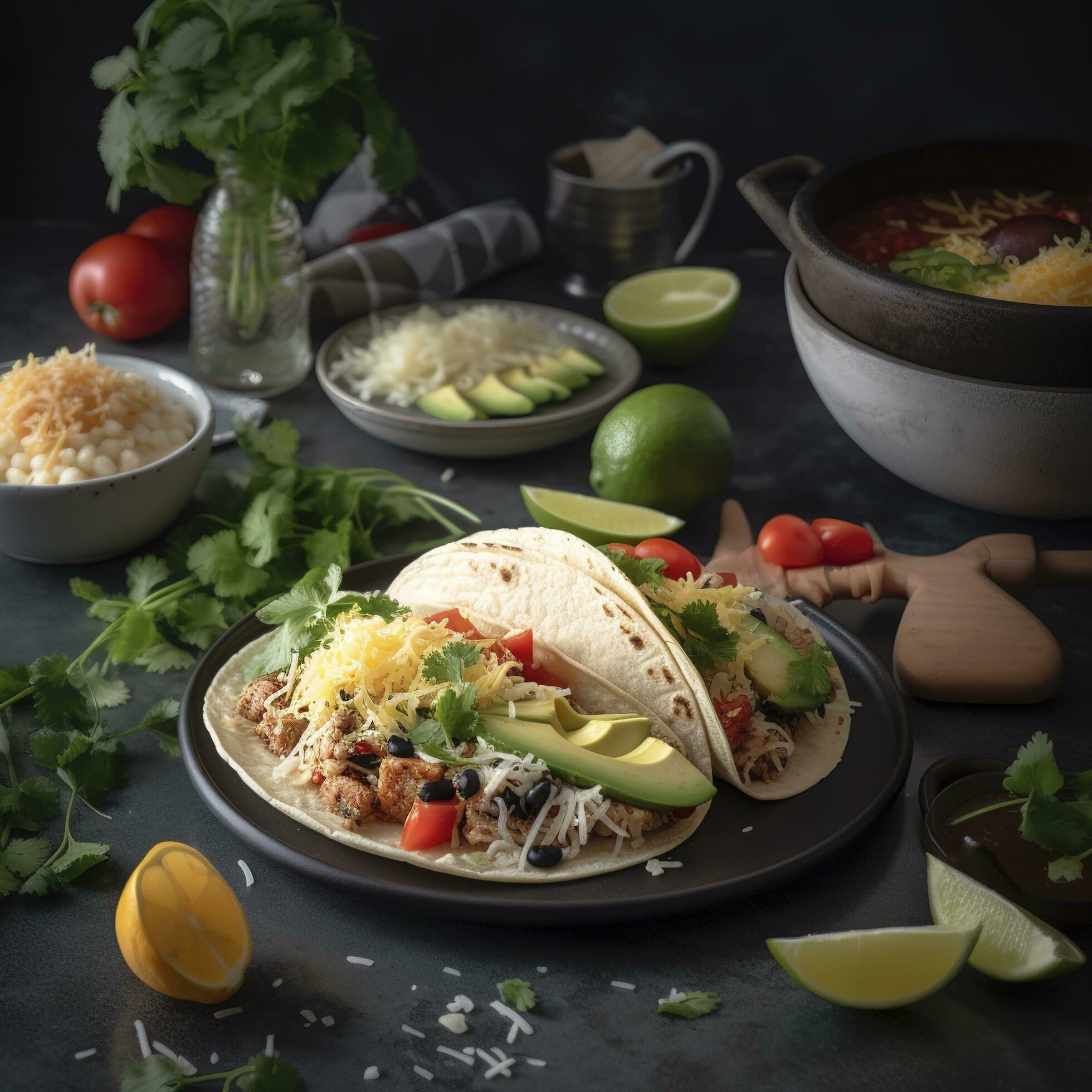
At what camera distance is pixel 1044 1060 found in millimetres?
1702

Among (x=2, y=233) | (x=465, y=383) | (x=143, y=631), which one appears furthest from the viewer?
(x=2, y=233)

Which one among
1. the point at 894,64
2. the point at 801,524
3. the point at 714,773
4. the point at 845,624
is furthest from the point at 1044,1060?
the point at 894,64

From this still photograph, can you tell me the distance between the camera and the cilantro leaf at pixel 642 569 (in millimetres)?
2324

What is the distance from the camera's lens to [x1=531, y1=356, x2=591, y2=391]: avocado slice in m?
3.56

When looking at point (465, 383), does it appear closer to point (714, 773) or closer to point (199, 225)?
point (199, 225)

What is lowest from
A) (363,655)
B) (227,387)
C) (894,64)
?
(227,387)

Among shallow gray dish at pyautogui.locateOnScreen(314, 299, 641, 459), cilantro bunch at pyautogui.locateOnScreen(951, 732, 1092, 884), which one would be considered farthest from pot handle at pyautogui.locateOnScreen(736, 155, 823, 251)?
cilantro bunch at pyautogui.locateOnScreen(951, 732, 1092, 884)

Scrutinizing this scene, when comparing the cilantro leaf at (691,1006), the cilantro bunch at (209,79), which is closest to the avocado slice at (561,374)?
the cilantro bunch at (209,79)

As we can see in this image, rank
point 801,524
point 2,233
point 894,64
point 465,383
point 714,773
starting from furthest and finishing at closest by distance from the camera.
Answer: point 2,233
point 894,64
point 465,383
point 801,524
point 714,773

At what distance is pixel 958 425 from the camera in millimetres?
2678

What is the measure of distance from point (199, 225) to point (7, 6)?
5.16 feet

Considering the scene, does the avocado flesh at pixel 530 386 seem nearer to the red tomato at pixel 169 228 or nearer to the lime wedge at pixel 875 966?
the red tomato at pixel 169 228

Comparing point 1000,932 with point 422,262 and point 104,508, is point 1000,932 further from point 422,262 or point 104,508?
point 422,262

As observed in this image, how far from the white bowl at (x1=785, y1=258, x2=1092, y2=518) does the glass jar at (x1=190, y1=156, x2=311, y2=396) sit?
154 centimetres
